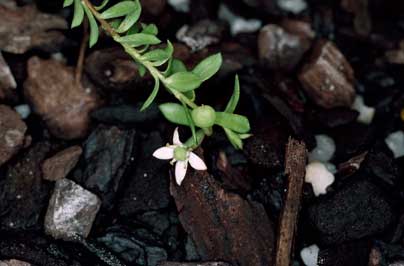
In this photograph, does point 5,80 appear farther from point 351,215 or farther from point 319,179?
point 351,215

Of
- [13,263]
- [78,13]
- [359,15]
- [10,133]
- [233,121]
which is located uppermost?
[78,13]

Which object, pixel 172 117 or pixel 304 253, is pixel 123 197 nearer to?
pixel 172 117

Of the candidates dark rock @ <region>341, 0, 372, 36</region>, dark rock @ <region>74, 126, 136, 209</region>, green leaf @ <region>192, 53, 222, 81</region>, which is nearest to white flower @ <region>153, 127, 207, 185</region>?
green leaf @ <region>192, 53, 222, 81</region>

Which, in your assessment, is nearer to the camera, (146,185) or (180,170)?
(180,170)

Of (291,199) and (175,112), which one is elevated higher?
(175,112)

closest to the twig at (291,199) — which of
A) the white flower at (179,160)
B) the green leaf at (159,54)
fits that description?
the white flower at (179,160)

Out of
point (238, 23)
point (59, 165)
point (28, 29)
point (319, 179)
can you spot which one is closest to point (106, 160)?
point (59, 165)

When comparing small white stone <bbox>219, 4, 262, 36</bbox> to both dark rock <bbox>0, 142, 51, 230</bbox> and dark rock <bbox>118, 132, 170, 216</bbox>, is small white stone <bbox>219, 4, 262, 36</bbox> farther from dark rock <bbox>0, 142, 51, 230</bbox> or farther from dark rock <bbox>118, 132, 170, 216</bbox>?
dark rock <bbox>0, 142, 51, 230</bbox>
